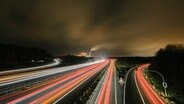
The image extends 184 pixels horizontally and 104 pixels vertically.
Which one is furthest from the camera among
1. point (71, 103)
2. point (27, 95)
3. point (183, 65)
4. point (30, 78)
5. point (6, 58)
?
point (6, 58)

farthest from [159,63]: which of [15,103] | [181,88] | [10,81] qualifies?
[15,103]

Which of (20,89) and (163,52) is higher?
(163,52)

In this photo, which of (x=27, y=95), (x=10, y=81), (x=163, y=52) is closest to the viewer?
(x=27, y=95)

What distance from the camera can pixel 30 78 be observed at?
192 feet

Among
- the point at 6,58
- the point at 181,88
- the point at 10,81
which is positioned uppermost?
the point at 6,58

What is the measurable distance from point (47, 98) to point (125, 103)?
15901mm

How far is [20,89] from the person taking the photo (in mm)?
44406

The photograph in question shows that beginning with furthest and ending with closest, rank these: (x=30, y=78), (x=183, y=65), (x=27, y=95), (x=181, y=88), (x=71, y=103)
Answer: (x=183, y=65) < (x=181, y=88) < (x=30, y=78) < (x=27, y=95) < (x=71, y=103)

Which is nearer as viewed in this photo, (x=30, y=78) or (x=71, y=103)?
(x=71, y=103)

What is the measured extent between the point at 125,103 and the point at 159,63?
101700mm

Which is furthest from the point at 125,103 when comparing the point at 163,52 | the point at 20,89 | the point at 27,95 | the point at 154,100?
the point at 163,52

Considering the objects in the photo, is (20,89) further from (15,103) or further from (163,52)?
(163,52)

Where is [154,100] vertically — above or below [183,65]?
below

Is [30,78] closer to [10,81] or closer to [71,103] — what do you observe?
[10,81]
